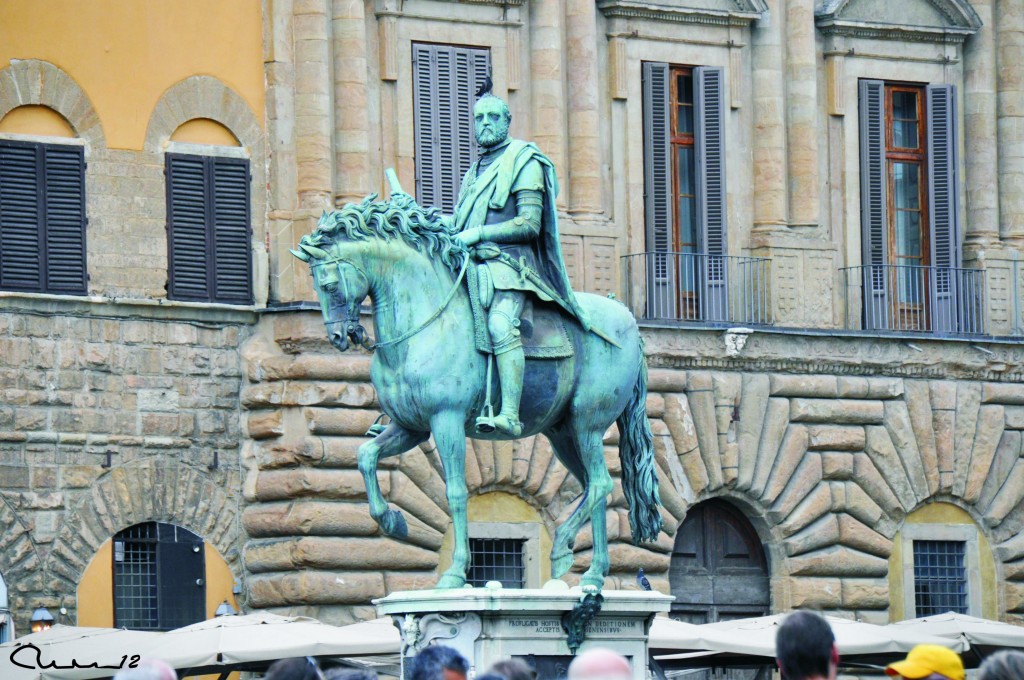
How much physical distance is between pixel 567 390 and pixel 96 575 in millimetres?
10132

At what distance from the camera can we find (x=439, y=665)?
10992 millimetres

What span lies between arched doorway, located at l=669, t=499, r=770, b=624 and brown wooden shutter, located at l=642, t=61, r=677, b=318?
8.44ft

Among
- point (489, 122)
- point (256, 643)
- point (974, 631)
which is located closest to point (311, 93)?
point (256, 643)

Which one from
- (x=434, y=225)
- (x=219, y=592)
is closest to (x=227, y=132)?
(x=219, y=592)

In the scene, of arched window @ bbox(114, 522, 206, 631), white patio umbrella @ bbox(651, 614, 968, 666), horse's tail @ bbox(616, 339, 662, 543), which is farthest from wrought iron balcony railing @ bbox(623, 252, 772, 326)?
horse's tail @ bbox(616, 339, 662, 543)

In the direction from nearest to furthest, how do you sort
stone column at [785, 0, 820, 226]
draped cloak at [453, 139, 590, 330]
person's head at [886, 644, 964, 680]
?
1. person's head at [886, 644, 964, 680]
2. draped cloak at [453, 139, 590, 330]
3. stone column at [785, 0, 820, 226]

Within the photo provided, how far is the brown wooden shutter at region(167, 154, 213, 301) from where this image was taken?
25.7 metres

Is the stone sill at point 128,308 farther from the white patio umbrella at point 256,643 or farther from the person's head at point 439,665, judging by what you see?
the person's head at point 439,665

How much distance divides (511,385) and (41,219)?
10935mm

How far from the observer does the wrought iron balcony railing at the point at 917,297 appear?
28891mm

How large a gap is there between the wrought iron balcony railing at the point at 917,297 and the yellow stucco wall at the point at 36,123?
8981mm

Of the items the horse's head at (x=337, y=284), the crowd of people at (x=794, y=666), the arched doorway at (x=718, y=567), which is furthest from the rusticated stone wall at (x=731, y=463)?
the crowd of people at (x=794, y=666)

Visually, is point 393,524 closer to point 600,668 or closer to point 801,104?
point 600,668

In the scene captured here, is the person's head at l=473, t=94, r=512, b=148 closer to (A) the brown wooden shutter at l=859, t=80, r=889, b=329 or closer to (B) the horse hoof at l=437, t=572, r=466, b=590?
(B) the horse hoof at l=437, t=572, r=466, b=590
